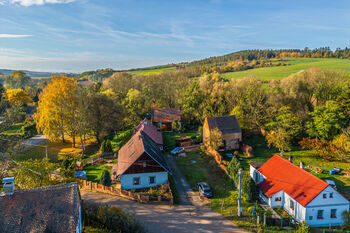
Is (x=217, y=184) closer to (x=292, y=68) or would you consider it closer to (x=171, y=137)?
(x=171, y=137)

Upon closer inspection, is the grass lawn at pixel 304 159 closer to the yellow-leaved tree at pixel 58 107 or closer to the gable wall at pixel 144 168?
the gable wall at pixel 144 168

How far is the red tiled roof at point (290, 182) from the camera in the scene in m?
23.0

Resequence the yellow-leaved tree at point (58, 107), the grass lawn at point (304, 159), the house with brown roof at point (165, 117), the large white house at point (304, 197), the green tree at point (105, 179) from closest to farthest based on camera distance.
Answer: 1. the large white house at point (304, 197)
2. the green tree at point (105, 179)
3. the grass lawn at point (304, 159)
4. the yellow-leaved tree at point (58, 107)
5. the house with brown roof at point (165, 117)

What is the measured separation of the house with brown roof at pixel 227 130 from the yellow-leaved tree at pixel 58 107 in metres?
26.4

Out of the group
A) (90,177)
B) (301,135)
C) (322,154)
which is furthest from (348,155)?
(90,177)

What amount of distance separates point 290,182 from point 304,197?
272cm

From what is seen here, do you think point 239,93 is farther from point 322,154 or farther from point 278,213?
point 278,213

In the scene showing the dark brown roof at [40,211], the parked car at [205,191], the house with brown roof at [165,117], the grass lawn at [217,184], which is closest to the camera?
the dark brown roof at [40,211]

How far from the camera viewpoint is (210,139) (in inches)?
1596

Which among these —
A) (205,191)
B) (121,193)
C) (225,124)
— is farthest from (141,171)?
(225,124)

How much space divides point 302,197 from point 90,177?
2759 cm

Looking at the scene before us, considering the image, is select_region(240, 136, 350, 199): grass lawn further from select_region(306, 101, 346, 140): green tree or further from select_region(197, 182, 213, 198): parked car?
select_region(197, 182, 213, 198): parked car

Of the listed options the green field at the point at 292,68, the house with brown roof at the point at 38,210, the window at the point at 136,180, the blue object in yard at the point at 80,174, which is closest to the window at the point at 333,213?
the window at the point at 136,180

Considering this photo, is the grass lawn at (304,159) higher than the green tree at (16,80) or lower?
lower
